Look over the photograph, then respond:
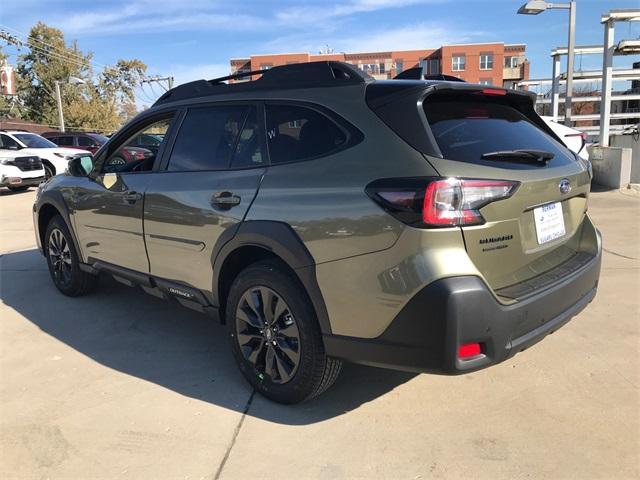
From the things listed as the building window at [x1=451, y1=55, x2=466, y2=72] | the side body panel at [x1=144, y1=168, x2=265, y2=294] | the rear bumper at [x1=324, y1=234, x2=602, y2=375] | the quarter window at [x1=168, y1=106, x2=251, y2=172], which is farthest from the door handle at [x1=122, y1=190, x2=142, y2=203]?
the building window at [x1=451, y1=55, x2=466, y2=72]

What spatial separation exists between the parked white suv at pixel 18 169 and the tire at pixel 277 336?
1365 centimetres

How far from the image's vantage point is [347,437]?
2803 mm

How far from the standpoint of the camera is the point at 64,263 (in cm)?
518

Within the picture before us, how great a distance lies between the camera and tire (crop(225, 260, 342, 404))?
9.30 feet

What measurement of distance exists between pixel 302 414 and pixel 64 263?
10.8 feet

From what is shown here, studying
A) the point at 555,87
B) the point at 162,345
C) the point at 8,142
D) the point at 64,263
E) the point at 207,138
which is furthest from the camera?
the point at 555,87

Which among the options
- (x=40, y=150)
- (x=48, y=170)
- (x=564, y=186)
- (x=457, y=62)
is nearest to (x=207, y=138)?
(x=564, y=186)

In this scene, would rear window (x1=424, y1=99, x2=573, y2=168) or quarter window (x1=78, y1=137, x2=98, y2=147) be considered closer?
rear window (x1=424, y1=99, x2=573, y2=168)

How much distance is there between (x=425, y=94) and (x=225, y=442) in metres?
2.06

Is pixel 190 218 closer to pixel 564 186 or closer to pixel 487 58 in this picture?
pixel 564 186

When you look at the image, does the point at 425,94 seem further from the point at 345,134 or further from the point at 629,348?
the point at 629,348

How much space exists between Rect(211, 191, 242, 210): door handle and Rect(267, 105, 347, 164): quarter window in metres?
0.32

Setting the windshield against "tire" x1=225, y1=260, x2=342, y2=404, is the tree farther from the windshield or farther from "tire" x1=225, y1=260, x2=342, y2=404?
"tire" x1=225, y1=260, x2=342, y2=404

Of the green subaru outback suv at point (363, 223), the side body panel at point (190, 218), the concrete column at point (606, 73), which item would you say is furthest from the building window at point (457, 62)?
the side body panel at point (190, 218)
